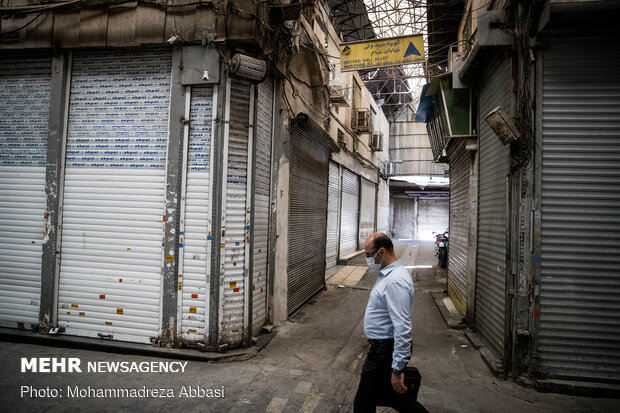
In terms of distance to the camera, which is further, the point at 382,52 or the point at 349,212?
the point at 349,212

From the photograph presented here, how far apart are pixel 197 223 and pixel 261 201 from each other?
4.01 feet

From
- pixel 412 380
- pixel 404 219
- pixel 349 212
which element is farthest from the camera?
pixel 404 219

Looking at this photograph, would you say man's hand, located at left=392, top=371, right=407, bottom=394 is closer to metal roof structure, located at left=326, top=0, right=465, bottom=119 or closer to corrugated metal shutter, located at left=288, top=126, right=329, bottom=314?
corrugated metal shutter, located at left=288, top=126, right=329, bottom=314

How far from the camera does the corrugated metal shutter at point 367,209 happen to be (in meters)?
17.9

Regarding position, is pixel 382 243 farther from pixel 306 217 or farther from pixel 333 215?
pixel 333 215

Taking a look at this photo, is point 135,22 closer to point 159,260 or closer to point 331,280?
point 159,260

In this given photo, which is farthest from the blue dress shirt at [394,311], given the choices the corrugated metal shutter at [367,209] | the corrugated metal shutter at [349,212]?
the corrugated metal shutter at [367,209]

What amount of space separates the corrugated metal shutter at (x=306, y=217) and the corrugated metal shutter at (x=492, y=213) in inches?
148

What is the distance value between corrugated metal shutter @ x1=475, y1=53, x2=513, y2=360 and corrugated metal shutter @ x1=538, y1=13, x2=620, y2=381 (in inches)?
21.2

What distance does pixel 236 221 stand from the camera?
5301mm

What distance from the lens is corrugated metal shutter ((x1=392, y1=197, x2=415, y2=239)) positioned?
3372 cm

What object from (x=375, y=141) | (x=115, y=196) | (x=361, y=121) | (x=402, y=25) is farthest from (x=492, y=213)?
(x=375, y=141)

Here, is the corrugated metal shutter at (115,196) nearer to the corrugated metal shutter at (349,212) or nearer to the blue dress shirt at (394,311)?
the blue dress shirt at (394,311)

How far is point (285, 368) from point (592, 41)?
20.2 ft
